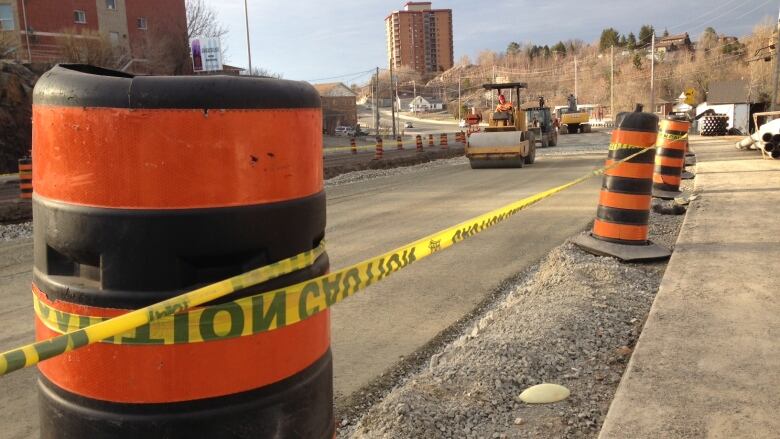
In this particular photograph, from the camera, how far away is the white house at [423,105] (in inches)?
6078

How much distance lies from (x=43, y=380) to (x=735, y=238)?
6580mm

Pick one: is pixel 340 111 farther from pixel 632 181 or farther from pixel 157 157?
pixel 157 157

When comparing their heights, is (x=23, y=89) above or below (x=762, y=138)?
above

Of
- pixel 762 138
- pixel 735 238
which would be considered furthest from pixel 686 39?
pixel 735 238

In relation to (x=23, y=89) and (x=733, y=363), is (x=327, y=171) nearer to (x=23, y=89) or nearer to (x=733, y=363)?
(x=23, y=89)

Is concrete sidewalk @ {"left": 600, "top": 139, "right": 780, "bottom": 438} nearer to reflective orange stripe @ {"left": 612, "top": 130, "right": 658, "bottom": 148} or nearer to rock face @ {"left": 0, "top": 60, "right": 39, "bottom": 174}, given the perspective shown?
reflective orange stripe @ {"left": 612, "top": 130, "right": 658, "bottom": 148}

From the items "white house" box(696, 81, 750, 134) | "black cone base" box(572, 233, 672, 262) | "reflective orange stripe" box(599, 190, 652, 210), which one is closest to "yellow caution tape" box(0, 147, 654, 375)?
"black cone base" box(572, 233, 672, 262)

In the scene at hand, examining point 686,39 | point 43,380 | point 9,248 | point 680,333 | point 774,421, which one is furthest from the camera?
point 686,39

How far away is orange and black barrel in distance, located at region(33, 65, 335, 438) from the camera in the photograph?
1.44 metres

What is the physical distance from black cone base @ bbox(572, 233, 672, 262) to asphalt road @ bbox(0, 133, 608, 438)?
754 millimetres

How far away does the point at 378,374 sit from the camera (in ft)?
13.0

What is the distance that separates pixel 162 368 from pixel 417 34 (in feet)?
661

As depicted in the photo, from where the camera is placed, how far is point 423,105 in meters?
158

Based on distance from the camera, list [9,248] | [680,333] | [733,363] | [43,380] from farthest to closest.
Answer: [9,248] < [680,333] < [733,363] < [43,380]
